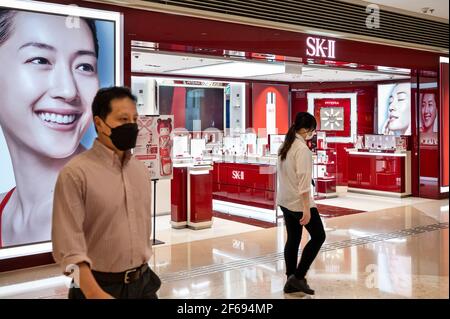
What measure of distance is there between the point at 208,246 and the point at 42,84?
255cm

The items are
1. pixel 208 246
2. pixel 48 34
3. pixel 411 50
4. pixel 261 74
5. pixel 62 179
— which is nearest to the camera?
pixel 62 179

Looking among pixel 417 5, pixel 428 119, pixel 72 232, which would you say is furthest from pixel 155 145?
pixel 428 119

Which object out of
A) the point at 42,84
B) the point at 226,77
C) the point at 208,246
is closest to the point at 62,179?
the point at 42,84

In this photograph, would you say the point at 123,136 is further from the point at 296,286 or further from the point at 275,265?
the point at 275,265

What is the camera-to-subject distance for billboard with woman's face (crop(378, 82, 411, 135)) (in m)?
11.4

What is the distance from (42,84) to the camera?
492 cm

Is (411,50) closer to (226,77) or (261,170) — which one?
(261,170)

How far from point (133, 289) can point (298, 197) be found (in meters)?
2.22

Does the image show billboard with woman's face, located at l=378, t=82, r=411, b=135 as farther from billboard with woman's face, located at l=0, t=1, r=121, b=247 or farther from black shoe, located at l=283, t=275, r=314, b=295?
billboard with woman's face, located at l=0, t=1, r=121, b=247

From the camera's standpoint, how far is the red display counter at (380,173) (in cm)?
1002

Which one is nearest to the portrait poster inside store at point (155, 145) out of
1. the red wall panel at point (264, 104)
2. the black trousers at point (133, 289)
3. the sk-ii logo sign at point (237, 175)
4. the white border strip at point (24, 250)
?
the white border strip at point (24, 250)

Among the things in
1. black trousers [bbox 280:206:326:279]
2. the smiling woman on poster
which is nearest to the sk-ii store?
the smiling woman on poster

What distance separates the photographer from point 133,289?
200 cm

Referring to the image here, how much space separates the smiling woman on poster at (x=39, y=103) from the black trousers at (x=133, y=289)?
3178 millimetres
